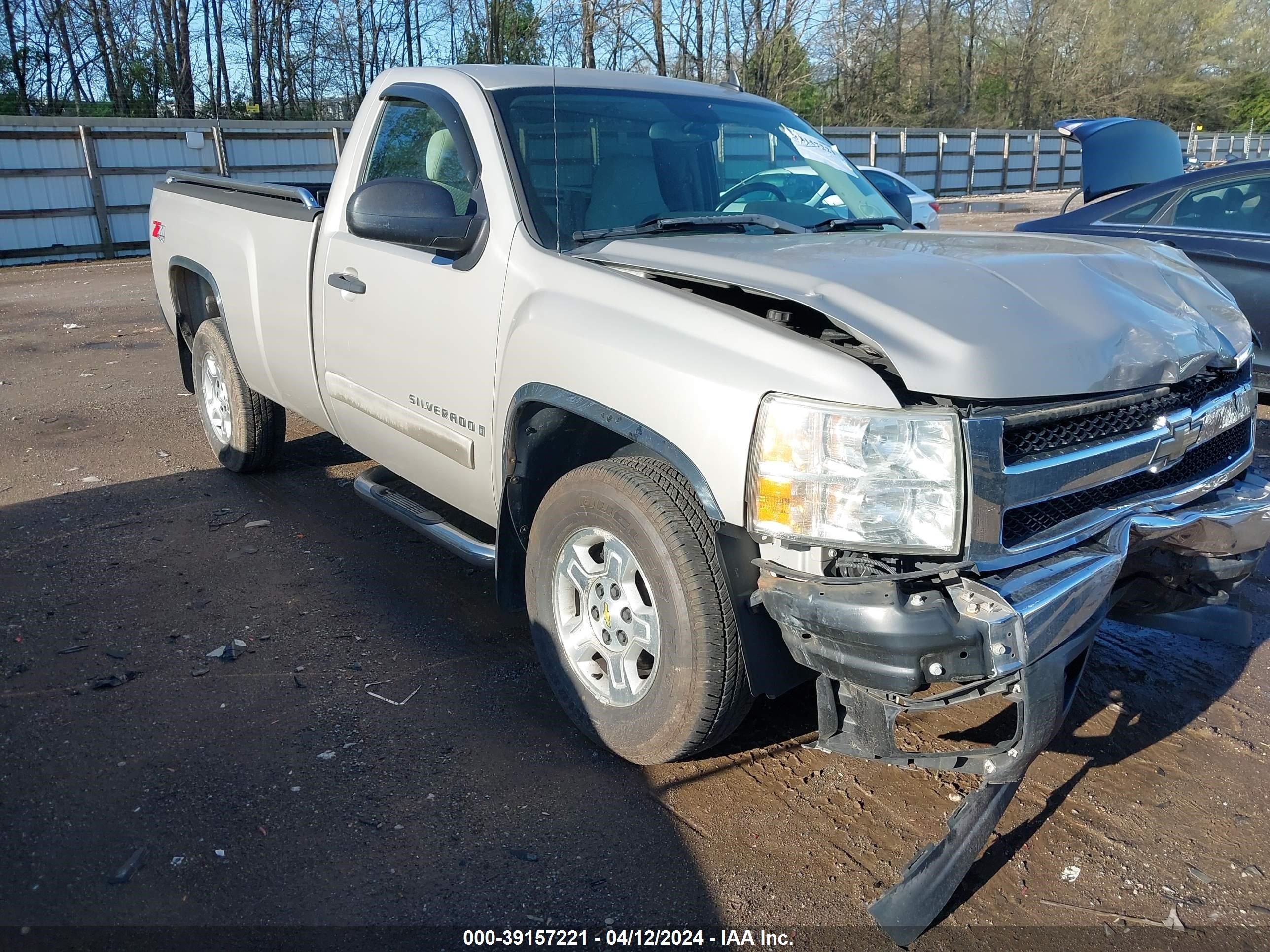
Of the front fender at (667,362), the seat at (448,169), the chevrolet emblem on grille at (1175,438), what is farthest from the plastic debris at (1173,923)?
the seat at (448,169)

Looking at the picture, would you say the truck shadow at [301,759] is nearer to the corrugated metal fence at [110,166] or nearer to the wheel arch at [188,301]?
the wheel arch at [188,301]

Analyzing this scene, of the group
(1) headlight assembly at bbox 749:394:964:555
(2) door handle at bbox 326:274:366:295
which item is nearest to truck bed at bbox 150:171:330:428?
(2) door handle at bbox 326:274:366:295

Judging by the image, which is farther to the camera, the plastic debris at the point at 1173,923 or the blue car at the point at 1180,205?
the blue car at the point at 1180,205

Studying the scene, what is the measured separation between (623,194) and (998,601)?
2059 mm

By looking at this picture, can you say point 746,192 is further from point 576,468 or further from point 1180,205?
point 1180,205

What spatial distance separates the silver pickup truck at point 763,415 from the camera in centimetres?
239

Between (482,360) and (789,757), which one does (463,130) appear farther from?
(789,757)

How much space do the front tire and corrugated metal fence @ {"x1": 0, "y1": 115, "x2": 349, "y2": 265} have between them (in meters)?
16.4

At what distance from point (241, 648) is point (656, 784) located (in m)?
1.75

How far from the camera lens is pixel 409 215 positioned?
10.9ft

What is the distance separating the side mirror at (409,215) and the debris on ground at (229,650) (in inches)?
62.8

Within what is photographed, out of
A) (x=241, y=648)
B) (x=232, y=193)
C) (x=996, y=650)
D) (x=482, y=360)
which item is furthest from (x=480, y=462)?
(x=232, y=193)

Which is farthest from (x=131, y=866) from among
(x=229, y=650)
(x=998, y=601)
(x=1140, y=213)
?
(x=1140, y=213)

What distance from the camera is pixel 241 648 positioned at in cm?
388
